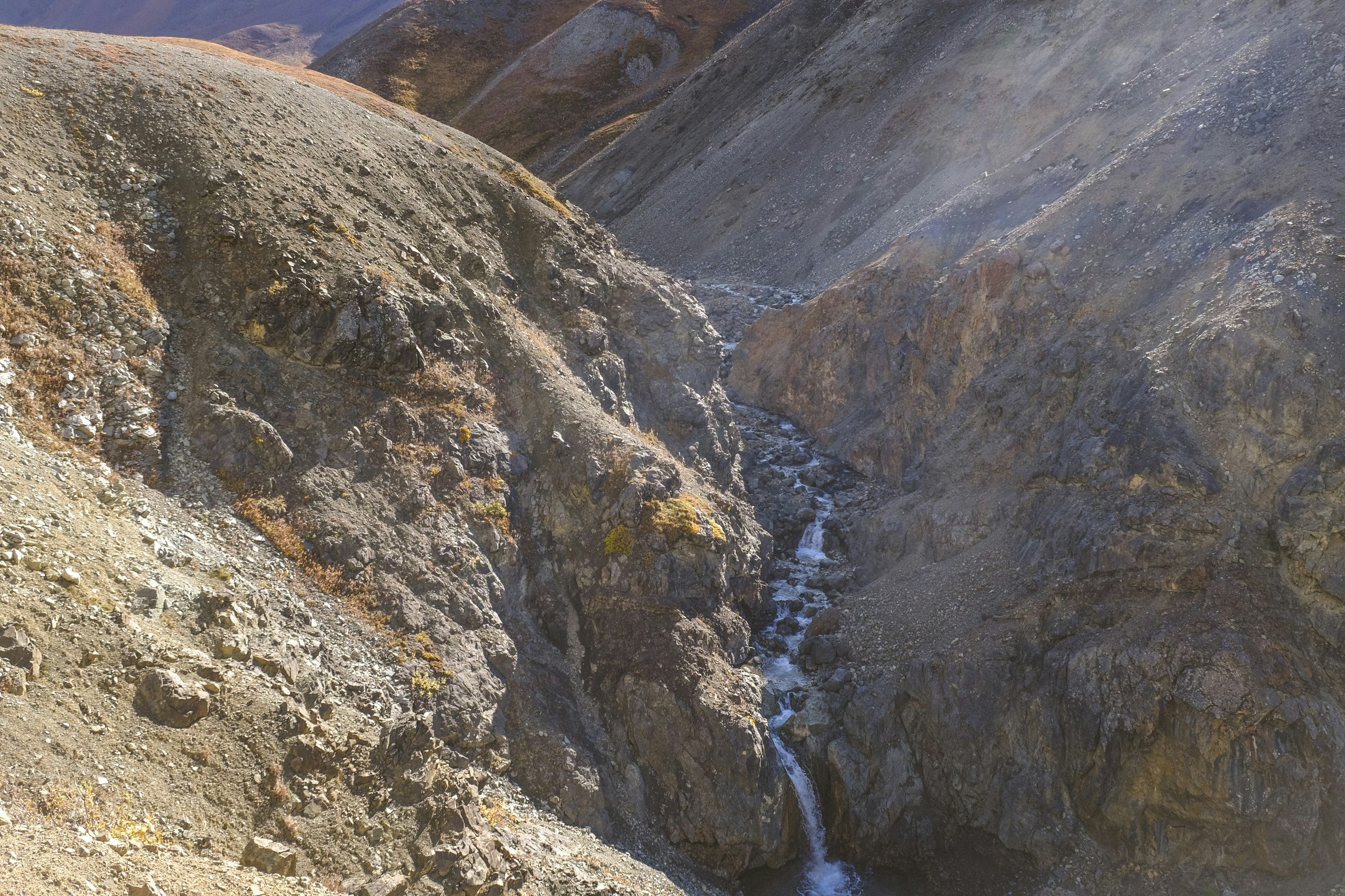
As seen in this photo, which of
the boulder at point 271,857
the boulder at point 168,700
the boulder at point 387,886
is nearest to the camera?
the boulder at point 271,857

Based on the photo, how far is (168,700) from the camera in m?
13.6

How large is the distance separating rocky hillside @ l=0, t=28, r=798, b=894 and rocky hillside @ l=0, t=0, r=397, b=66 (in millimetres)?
151713

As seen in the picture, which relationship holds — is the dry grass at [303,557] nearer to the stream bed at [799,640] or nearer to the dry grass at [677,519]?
the dry grass at [677,519]

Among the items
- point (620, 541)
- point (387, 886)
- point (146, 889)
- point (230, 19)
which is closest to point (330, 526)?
point (620, 541)

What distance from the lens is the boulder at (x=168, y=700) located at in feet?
44.3

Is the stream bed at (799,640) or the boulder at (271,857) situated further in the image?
the stream bed at (799,640)

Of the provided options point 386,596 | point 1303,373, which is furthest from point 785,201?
point 386,596

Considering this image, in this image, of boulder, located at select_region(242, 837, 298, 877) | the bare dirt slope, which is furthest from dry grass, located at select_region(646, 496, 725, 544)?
the bare dirt slope

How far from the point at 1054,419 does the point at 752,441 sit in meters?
14.3

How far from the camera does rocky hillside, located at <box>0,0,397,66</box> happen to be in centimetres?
16238

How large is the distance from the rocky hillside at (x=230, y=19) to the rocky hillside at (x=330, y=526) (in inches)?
5973

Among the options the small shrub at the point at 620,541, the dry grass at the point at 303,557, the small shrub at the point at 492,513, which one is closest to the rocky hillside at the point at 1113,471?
the small shrub at the point at 620,541

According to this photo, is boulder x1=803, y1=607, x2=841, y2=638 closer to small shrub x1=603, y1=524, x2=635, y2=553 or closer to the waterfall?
the waterfall

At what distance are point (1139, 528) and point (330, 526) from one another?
66.3 ft
